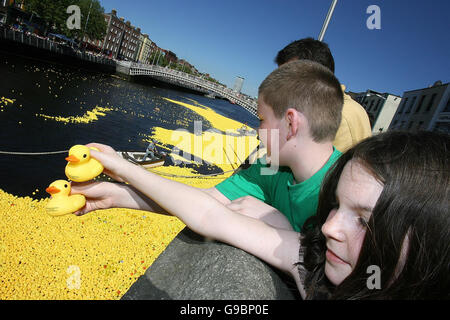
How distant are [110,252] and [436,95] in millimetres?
30230

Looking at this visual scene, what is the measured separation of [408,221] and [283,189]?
1.04 meters

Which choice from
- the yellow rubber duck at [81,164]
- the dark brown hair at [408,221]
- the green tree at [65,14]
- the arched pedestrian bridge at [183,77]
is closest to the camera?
the dark brown hair at [408,221]

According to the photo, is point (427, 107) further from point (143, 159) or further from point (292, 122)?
point (292, 122)

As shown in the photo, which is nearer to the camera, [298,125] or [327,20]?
[298,125]

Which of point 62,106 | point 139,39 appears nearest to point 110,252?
point 62,106

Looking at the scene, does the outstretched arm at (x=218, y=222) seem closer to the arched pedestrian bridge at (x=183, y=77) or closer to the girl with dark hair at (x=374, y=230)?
the girl with dark hair at (x=374, y=230)

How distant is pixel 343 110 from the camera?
298cm

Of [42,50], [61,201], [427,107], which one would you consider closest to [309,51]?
[61,201]

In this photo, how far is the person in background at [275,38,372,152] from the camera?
9.64 ft

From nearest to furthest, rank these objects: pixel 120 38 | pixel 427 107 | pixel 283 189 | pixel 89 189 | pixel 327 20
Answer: pixel 89 189
pixel 283 189
pixel 327 20
pixel 427 107
pixel 120 38

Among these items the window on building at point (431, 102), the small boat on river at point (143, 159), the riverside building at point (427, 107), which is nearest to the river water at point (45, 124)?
the small boat on river at point (143, 159)

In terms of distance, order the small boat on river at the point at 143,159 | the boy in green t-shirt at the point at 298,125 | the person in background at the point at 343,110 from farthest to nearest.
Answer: the small boat on river at the point at 143,159
the person in background at the point at 343,110
the boy in green t-shirt at the point at 298,125

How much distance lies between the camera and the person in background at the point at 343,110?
294cm

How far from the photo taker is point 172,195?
4.47ft
